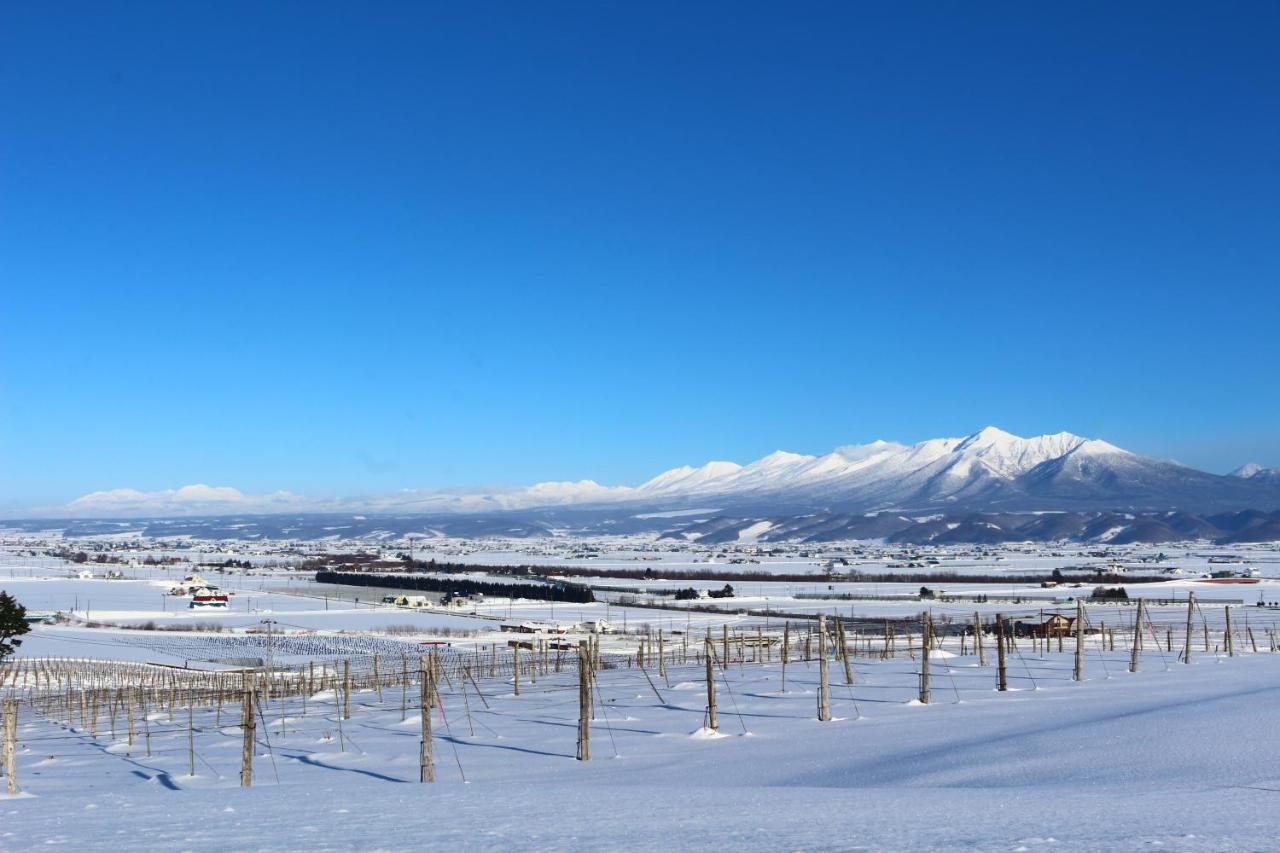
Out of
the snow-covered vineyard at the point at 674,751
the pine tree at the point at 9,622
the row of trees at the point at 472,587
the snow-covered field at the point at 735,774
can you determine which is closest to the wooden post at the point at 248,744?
the snow-covered vineyard at the point at 674,751

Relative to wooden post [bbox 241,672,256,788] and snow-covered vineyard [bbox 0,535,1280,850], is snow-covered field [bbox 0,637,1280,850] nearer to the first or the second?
snow-covered vineyard [bbox 0,535,1280,850]

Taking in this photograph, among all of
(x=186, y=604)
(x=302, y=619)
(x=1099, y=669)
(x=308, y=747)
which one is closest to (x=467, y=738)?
(x=308, y=747)

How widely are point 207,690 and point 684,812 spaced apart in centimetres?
1929

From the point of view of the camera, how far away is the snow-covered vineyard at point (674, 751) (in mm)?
7262

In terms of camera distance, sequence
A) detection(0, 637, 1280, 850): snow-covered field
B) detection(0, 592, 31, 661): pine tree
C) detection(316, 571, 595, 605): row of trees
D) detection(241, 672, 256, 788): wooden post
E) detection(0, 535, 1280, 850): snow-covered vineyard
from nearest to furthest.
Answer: detection(0, 637, 1280, 850): snow-covered field, detection(0, 535, 1280, 850): snow-covered vineyard, detection(241, 672, 256, 788): wooden post, detection(0, 592, 31, 661): pine tree, detection(316, 571, 595, 605): row of trees

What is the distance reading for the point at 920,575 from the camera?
88.8m

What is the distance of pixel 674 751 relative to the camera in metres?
13.4

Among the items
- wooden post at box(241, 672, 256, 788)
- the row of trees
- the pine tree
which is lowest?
the row of trees

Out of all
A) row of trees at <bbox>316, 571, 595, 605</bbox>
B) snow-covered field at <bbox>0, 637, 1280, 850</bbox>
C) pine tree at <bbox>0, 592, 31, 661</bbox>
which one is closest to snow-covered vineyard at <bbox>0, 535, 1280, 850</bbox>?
snow-covered field at <bbox>0, 637, 1280, 850</bbox>

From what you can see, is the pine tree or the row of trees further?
the row of trees

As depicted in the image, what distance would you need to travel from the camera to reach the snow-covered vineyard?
7.26m

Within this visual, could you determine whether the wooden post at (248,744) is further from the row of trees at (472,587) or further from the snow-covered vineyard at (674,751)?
the row of trees at (472,587)

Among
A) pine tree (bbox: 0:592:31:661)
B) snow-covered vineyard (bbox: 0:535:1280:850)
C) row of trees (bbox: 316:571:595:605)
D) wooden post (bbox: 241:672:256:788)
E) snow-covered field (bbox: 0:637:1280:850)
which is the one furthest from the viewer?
row of trees (bbox: 316:571:595:605)

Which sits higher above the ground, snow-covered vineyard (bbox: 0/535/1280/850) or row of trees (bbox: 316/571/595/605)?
snow-covered vineyard (bbox: 0/535/1280/850)
